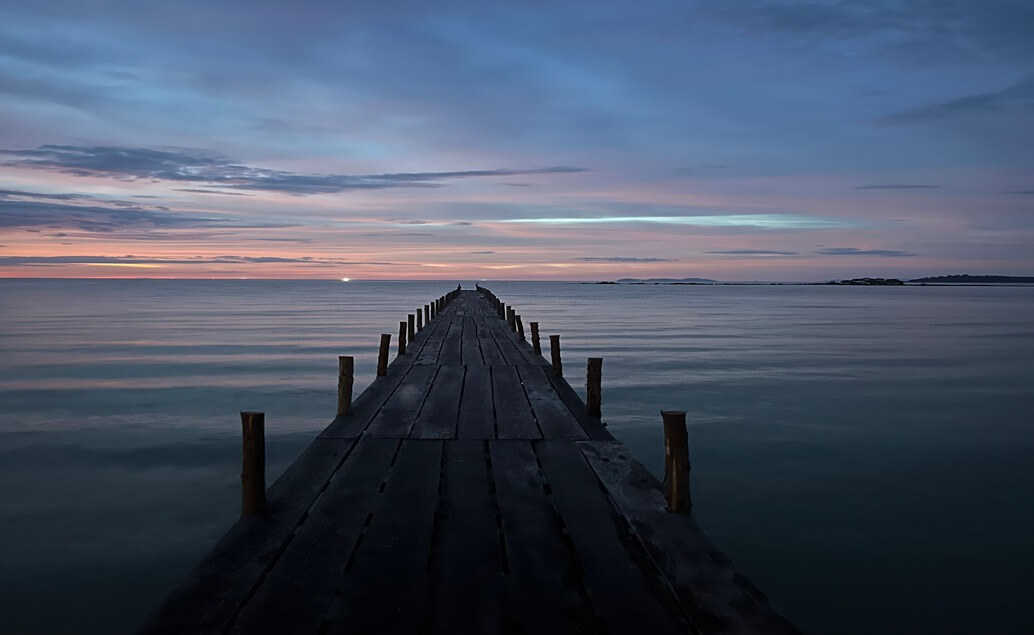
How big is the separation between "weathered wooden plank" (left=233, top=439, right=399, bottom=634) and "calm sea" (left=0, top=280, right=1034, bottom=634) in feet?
8.86

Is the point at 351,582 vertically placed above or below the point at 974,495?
above

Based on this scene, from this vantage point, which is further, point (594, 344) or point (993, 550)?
point (594, 344)

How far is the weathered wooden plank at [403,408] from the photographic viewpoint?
847 centimetres

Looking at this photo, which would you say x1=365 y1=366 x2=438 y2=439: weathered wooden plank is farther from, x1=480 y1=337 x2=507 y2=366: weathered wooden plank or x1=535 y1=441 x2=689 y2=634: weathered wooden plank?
x1=535 y1=441 x2=689 y2=634: weathered wooden plank

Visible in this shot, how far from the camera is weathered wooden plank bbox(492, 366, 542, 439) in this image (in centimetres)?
834

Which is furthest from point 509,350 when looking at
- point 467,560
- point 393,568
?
point 393,568

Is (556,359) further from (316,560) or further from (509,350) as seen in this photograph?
(316,560)

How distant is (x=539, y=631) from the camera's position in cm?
375

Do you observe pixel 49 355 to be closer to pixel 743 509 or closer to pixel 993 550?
pixel 743 509

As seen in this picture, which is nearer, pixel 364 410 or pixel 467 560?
pixel 467 560

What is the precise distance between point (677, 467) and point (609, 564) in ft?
4.62

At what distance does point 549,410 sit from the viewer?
32.0 ft

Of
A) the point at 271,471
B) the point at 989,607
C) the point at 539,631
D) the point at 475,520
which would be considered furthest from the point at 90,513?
the point at 989,607

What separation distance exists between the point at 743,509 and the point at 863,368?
1772 centimetres
